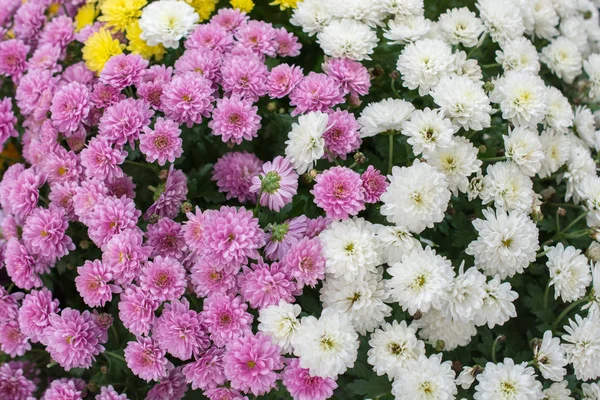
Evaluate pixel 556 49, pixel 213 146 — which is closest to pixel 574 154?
pixel 556 49

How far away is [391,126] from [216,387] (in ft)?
3.08

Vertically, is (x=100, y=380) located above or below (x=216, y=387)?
below

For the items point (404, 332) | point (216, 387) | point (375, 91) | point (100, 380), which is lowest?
point (100, 380)

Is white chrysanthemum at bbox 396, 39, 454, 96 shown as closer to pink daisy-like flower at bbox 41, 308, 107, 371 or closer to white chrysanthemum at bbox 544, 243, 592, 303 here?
white chrysanthemum at bbox 544, 243, 592, 303

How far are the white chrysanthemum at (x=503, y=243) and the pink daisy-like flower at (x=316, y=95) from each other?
581 millimetres

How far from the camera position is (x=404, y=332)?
170cm

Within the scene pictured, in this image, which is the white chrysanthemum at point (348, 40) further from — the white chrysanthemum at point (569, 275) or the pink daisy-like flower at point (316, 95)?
the white chrysanthemum at point (569, 275)

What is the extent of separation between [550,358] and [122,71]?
5.24 ft

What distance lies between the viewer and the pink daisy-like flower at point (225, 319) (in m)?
1.68

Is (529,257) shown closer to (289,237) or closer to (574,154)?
(574,154)

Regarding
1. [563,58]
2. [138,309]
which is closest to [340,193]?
[138,309]

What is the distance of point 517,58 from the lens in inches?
83.7

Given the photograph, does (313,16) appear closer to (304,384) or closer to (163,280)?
(163,280)

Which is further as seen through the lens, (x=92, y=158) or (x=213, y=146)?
(x=213, y=146)
